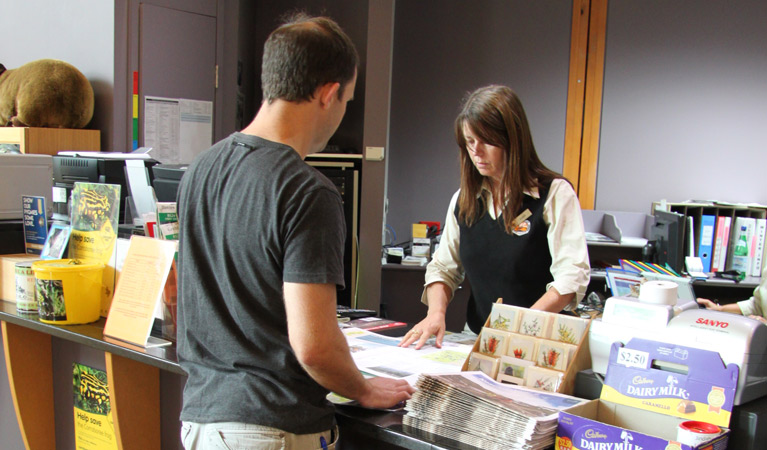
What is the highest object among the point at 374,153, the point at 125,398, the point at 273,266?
Answer: the point at 374,153

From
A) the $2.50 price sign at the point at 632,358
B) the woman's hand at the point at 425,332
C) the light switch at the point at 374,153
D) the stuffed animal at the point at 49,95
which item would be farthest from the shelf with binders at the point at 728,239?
the stuffed animal at the point at 49,95

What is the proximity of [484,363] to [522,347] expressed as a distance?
96 millimetres

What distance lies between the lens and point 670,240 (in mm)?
3867

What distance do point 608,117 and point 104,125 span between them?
3.47 metres

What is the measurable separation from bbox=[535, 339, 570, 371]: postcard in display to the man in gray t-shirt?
43 cm

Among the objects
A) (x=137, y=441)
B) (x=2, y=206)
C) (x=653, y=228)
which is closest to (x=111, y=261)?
(x=137, y=441)

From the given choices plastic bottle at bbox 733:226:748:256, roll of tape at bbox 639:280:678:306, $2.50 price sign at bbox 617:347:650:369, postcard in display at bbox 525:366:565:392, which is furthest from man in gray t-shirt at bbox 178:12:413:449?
plastic bottle at bbox 733:226:748:256

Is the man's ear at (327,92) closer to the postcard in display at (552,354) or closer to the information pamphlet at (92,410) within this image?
the postcard in display at (552,354)

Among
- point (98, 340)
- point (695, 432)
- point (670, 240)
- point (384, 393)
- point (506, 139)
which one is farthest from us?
point (670, 240)

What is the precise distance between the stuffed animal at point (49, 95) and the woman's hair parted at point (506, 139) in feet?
9.54

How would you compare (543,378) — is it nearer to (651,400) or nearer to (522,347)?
(522,347)

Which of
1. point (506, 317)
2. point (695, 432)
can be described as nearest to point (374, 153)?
point (506, 317)

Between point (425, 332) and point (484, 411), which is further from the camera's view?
point (425, 332)

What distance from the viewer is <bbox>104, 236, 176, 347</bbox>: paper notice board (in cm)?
183
